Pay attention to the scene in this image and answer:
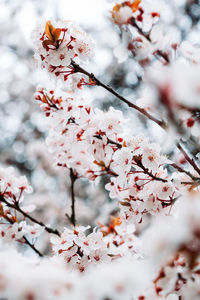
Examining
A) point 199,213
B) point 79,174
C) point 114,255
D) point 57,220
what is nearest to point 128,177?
point 114,255

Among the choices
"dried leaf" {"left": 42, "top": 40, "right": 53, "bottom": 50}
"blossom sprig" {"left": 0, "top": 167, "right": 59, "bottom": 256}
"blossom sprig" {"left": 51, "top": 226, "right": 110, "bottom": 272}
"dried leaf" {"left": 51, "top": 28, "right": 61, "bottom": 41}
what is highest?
"dried leaf" {"left": 51, "top": 28, "right": 61, "bottom": 41}

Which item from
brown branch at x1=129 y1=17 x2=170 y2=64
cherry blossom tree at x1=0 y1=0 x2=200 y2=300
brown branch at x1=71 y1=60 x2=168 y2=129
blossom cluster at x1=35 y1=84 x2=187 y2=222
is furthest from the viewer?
blossom cluster at x1=35 y1=84 x2=187 y2=222

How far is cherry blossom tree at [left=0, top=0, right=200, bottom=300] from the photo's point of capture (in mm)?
628

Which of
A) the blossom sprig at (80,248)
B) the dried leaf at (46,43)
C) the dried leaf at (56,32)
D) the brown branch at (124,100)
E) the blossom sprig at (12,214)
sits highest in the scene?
the dried leaf at (56,32)

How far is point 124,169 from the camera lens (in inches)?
55.6

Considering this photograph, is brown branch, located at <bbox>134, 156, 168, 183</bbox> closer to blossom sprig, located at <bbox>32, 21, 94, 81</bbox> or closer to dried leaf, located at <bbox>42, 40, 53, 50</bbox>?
blossom sprig, located at <bbox>32, 21, 94, 81</bbox>

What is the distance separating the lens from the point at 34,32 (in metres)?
1.41

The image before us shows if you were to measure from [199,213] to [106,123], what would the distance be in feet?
3.26

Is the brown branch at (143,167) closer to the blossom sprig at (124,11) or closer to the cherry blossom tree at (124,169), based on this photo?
the cherry blossom tree at (124,169)

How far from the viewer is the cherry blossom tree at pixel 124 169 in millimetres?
628

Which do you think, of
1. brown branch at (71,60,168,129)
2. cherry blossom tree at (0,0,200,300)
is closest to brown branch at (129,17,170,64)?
cherry blossom tree at (0,0,200,300)

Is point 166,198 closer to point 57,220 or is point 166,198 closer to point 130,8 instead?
point 130,8

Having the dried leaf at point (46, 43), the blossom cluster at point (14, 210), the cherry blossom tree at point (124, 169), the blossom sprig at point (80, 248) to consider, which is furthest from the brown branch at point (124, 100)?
the blossom cluster at point (14, 210)

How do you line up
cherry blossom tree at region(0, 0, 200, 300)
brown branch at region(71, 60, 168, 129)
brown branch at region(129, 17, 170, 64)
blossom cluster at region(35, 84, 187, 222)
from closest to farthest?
1. cherry blossom tree at region(0, 0, 200, 300)
2. brown branch at region(129, 17, 170, 64)
3. brown branch at region(71, 60, 168, 129)
4. blossom cluster at region(35, 84, 187, 222)
